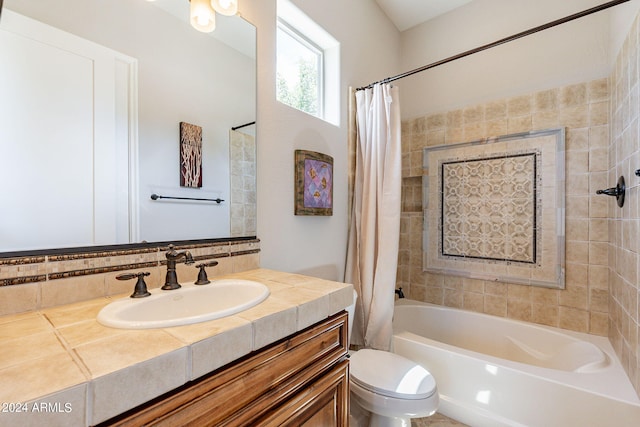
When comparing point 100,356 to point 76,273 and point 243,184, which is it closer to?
point 76,273

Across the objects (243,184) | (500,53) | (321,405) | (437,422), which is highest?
(500,53)

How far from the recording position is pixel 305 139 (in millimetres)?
1712

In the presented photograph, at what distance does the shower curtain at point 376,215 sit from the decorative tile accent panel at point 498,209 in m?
0.80

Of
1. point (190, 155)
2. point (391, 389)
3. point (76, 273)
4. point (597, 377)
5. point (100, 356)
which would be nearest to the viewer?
point (100, 356)

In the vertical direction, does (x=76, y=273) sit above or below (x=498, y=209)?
below

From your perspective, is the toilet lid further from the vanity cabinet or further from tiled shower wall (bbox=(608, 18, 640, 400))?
tiled shower wall (bbox=(608, 18, 640, 400))

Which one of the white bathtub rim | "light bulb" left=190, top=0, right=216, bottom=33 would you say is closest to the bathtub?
the white bathtub rim

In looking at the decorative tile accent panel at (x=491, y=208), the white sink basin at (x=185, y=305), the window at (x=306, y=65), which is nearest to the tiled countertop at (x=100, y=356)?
the white sink basin at (x=185, y=305)

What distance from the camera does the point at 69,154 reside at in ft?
2.81

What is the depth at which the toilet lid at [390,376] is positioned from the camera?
4.18 feet

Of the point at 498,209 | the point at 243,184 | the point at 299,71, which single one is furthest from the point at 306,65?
the point at 498,209

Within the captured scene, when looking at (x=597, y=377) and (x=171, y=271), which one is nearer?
(x=171, y=271)

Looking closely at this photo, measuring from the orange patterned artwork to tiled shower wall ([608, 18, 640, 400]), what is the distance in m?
1.96

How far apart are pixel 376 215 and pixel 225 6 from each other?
1413mm
